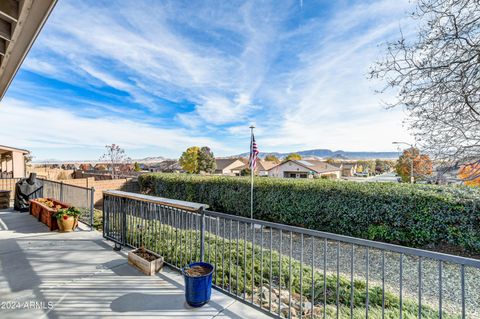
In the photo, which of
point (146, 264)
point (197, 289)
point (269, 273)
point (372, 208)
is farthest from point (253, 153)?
point (197, 289)

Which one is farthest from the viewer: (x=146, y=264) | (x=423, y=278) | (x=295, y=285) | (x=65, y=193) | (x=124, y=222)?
(x=65, y=193)

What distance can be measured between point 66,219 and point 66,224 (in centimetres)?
10

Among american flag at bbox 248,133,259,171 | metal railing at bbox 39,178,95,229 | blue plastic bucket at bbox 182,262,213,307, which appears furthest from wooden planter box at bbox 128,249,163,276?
american flag at bbox 248,133,259,171

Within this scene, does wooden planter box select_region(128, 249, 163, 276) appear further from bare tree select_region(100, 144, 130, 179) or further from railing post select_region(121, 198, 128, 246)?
bare tree select_region(100, 144, 130, 179)

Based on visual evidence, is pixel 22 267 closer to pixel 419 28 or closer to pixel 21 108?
pixel 419 28

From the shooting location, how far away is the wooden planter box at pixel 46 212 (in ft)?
14.2

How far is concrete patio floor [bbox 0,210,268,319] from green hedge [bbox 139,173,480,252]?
496 cm

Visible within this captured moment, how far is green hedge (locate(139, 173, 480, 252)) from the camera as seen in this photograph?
479cm

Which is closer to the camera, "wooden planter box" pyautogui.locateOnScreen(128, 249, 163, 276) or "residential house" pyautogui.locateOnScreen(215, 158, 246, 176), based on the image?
"wooden planter box" pyautogui.locateOnScreen(128, 249, 163, 276)

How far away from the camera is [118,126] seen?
49.7 feet

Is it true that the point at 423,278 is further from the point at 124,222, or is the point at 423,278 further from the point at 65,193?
the point at 65,193

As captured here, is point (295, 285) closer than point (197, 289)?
No

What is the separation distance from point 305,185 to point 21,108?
11.6 metres

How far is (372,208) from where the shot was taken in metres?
5.74
